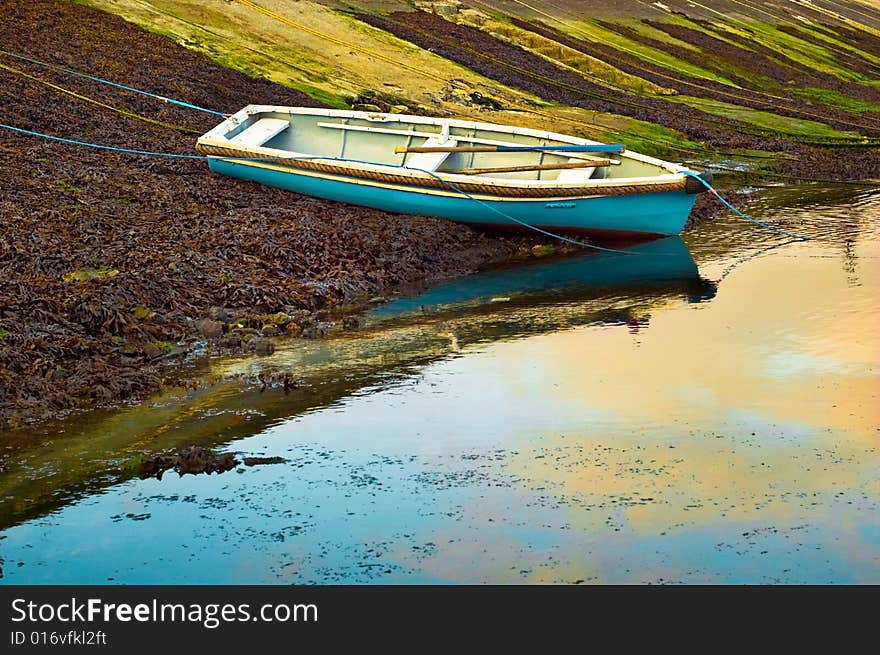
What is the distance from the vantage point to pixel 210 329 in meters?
16.5

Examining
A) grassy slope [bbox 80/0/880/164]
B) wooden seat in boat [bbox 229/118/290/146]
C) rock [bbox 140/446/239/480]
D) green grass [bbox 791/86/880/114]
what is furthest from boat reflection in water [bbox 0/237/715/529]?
green grass [bbox 791/86/880/114]

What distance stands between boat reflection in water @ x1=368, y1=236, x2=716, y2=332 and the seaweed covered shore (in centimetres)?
77

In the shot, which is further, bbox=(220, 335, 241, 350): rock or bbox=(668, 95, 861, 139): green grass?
bbox=(668, 95, 861, 139): green grass

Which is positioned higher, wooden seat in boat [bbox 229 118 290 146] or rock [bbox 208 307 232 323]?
wooden seat in boat [bbox 229 118 290 146]

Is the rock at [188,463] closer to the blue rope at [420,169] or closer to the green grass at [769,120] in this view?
the blue rope at [420,169]

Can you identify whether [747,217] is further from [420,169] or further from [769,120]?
[769,120]

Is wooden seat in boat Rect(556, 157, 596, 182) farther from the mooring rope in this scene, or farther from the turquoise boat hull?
the mooring rope

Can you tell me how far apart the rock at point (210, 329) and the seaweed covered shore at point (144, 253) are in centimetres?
2

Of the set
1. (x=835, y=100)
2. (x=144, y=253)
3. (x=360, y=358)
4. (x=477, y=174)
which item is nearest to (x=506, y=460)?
(x=360, y=358)

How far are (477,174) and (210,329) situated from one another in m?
8.38

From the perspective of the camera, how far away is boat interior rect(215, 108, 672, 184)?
2317cm

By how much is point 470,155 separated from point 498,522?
15.0 meters

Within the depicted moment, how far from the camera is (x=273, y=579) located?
9.95 meters
